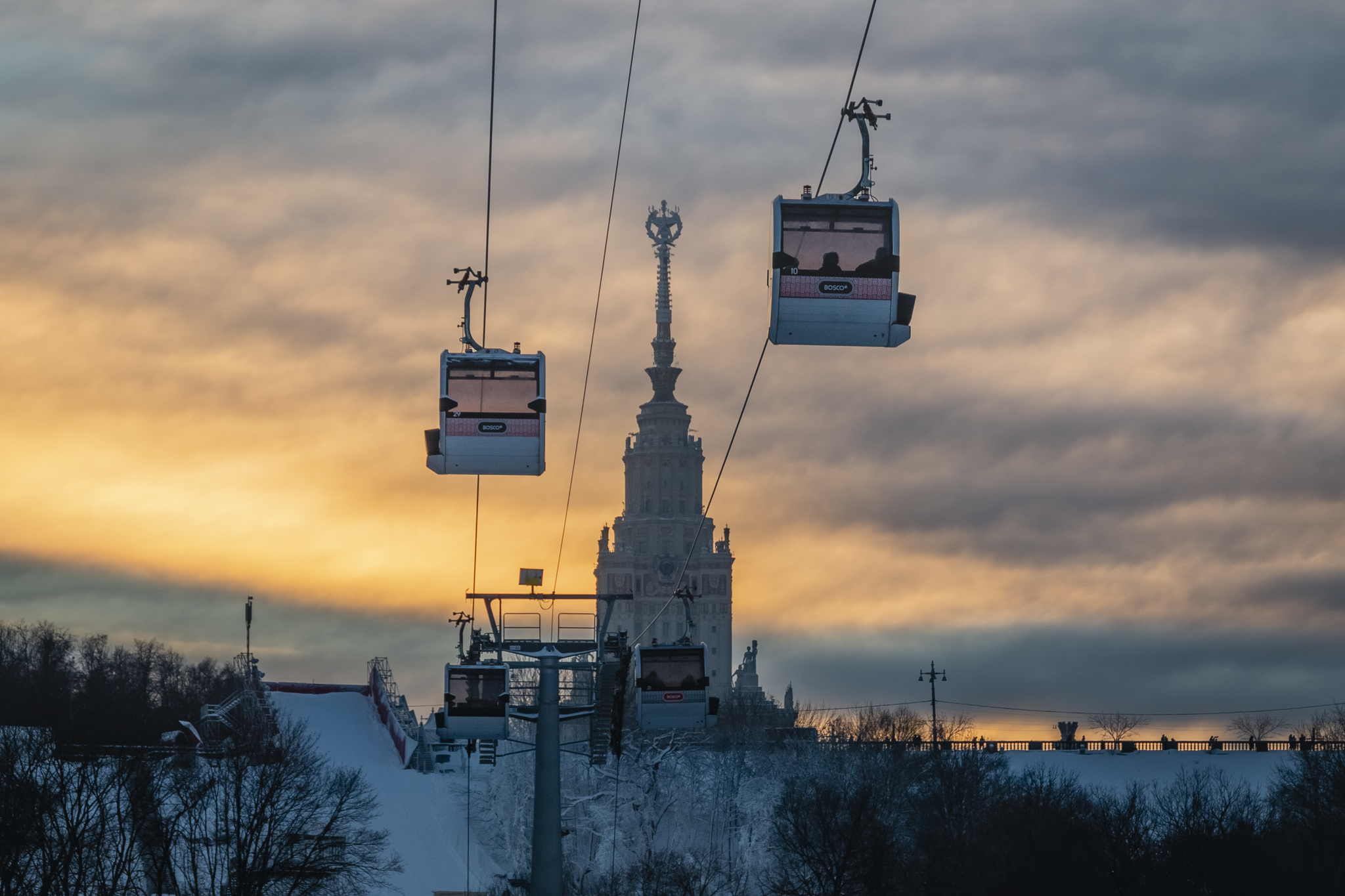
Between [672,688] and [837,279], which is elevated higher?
[837,279]

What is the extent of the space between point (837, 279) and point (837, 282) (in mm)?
43

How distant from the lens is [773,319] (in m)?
27.2

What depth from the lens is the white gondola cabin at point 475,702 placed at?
51688mm

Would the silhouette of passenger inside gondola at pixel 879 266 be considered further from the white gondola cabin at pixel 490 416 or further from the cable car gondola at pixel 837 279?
the white gondola cabin at pixel 490 416

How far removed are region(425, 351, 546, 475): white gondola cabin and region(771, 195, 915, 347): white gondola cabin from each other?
1003 centimetres

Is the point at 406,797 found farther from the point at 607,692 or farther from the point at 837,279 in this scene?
the point at 837,279

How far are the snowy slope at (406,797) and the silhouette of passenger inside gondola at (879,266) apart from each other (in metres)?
57.7

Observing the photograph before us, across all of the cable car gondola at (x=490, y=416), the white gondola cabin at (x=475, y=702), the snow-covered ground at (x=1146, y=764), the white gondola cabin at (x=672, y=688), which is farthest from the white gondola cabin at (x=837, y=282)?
the snow-covered ground at (x=1146, y=764)

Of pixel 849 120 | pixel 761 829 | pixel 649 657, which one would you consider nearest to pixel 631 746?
pixel 761 829

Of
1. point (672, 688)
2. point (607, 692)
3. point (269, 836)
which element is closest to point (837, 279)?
point (672, 688)

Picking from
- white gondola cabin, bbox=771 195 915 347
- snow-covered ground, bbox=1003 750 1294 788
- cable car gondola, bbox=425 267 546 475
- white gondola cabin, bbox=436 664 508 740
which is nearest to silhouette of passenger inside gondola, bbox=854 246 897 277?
white gondola cabin, bbox=771 195 915 347

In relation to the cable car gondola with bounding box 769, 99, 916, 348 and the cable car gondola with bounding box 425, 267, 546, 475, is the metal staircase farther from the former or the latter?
the cable car gondola with bounding box 769, 99, 916, 348

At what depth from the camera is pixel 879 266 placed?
27953 mm

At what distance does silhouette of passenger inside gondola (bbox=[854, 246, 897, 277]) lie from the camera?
91.5 feet
